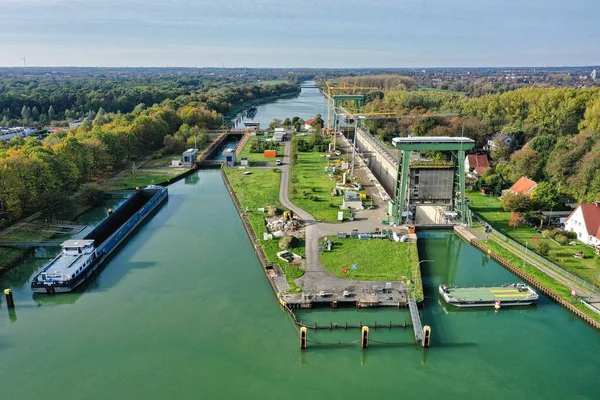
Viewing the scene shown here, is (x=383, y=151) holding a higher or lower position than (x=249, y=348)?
higher

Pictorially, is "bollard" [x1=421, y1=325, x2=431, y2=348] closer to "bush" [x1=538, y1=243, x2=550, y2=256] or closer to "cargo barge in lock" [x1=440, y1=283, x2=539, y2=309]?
"cargo barge in lock" [x1=440, y1=283, x2=539, y2=309]

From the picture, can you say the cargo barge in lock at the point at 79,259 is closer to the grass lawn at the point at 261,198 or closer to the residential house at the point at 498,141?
the grass lawn at the point at 261,198

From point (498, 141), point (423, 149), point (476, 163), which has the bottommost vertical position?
point (476, 163)

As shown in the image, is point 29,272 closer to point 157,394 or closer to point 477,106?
point 157,394

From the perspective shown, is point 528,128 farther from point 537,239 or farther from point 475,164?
point 537,239

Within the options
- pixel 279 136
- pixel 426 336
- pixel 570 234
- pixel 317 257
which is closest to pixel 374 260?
pixel 317 257

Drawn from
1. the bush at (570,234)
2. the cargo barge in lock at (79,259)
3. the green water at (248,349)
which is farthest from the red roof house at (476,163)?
the cargo barge in lock at (79,259)
